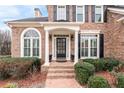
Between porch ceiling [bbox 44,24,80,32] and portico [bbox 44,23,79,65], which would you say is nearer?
porch ceiling [bbox 44,24,80,32]

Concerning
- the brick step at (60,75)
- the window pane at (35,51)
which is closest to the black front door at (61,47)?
the window pane at (35,51)

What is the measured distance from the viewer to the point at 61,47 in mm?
17453

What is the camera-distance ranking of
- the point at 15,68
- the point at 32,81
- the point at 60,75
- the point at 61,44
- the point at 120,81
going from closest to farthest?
the point at 120,81, the point at 32,81, the point at 15,68, the point at 60,75, the point at 61,44

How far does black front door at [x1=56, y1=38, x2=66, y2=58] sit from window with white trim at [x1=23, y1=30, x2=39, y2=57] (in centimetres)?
155

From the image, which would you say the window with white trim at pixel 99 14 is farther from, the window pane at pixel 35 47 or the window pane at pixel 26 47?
the window pane at pixel 26 47

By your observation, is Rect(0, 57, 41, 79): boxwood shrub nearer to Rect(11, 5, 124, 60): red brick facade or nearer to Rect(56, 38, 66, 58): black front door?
Rect(11, 5, 124, 60): red brick facade

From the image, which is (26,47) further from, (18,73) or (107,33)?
(107,33)

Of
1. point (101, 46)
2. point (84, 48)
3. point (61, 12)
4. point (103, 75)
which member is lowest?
point (103, 75)

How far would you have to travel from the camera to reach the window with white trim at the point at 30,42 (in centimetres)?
1680

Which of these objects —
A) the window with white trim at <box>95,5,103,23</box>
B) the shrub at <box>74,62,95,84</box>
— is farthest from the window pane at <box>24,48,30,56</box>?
the shrub at <box>74,62,95,84</box>

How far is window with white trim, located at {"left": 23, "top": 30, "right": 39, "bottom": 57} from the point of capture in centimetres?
1680

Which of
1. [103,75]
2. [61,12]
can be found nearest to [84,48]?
[61,12]

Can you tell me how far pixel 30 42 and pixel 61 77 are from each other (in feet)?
16.8

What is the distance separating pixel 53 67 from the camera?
13.9 meters
